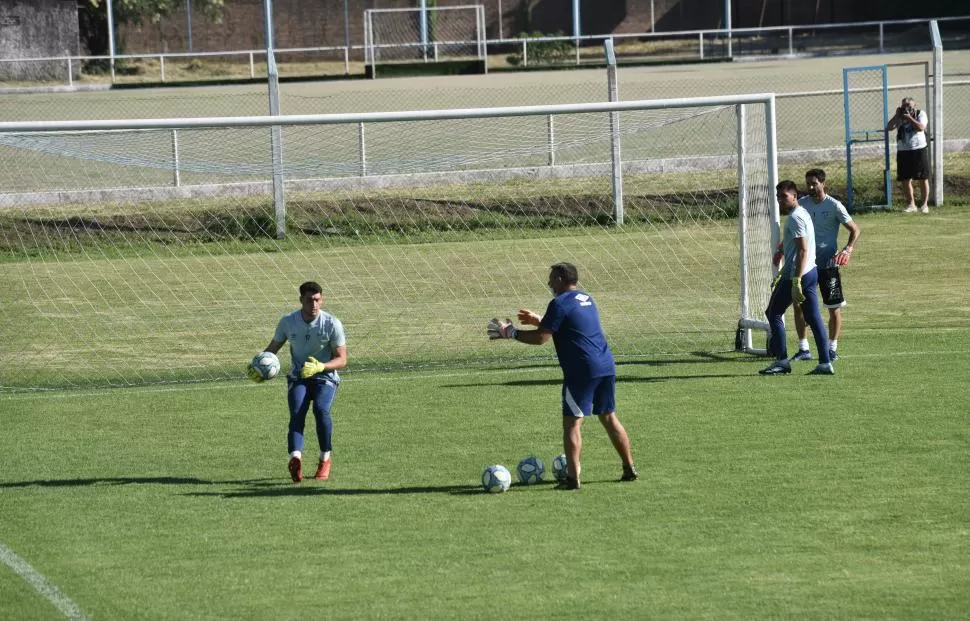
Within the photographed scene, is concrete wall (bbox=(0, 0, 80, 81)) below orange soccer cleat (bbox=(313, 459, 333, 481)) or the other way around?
the other way around

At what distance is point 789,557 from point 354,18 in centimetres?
4449

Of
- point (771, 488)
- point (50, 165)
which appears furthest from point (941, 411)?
point (50, 165)

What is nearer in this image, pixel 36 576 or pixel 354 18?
pixel 36 576

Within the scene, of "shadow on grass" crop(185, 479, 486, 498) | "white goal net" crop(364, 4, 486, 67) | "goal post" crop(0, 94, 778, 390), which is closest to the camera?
"shadow on grass" crop(185, 479, 486, 498)

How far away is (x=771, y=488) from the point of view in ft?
32.2

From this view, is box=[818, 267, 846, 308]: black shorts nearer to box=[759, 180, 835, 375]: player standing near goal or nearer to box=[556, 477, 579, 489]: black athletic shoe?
box=[759, 180, 835, 375]: player standing near goal

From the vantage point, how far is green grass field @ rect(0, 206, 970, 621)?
771cm

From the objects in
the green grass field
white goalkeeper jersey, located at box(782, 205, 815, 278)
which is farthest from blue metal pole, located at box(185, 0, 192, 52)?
white goalkeeper jersey, located at box(782, 205, 815, 278)

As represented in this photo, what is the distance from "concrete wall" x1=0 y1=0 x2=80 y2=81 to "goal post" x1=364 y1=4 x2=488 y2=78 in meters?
9.18

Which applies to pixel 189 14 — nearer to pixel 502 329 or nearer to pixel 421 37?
pixel 421 37

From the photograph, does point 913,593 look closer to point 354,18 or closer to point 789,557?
point 789,557

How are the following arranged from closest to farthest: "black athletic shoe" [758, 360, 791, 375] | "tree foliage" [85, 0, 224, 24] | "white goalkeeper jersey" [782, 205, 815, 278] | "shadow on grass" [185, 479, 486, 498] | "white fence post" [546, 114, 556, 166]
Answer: "shadow on grass" [185, 479, 486, 498] < "white goalkeeper jersey" [782, 205, 815, 278] < "black athletic shoe" [758, 360, 791, 375] < "white fence post" [546, 114, 556, 166] < "tree foliage" [85, 0, 224, 24]

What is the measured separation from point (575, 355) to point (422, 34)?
36.7 meters

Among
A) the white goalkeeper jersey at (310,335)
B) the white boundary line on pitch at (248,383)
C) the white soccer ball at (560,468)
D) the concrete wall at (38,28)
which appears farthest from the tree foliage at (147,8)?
the white soccer ball at (560,468)
